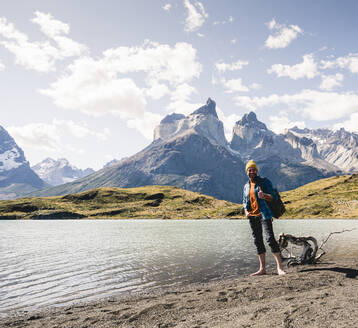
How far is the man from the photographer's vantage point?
14.4 meters

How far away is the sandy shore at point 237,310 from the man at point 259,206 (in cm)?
208

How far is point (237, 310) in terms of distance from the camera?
31.0 feet

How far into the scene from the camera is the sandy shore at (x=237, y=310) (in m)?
8.07

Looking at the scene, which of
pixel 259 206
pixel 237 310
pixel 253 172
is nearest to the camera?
pixel 237 310

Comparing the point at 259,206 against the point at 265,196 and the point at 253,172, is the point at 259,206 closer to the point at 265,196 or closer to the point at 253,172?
the point at 265,196

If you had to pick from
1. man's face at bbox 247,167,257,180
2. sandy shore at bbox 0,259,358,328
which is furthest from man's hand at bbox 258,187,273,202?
sandy shore at bbox 0,259,358,328

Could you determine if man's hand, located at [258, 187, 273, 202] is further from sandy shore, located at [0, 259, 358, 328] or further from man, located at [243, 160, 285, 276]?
sandy shore, located at [0, 259, 358, 328]

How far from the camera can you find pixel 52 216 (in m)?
192

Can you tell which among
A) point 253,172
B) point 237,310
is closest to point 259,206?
point 253,172

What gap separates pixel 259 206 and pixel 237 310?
630 cm

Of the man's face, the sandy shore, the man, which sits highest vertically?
the man's face

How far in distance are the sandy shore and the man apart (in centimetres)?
208

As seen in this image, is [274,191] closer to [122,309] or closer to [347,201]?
[122,309]

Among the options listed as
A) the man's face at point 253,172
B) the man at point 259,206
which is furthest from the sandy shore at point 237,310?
the man's face at point 253,172
